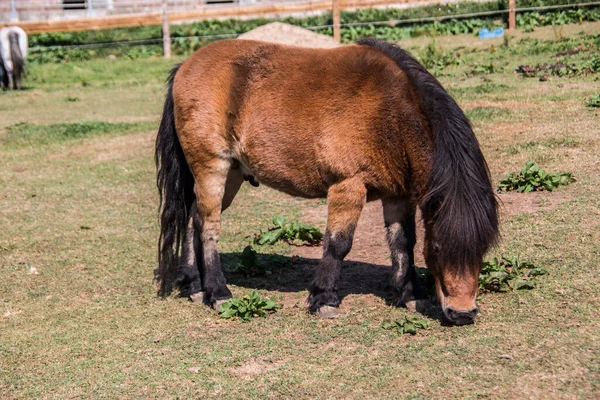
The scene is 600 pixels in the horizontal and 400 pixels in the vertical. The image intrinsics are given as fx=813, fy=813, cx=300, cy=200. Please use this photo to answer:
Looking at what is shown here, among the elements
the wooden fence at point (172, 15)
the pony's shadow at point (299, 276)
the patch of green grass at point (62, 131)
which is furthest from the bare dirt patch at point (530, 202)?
the wooden fence at point (172, 15)

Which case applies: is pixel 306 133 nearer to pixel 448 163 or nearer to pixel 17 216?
pixel 448 163

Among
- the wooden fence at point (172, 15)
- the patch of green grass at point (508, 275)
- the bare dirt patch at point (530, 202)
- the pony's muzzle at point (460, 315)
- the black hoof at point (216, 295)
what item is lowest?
the black hoof at point (216, 295)

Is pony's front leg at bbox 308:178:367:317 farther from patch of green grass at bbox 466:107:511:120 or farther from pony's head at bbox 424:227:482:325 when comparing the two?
patch of green grass at bbox 466:107:511:120

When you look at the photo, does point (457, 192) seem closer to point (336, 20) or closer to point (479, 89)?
point (479, 89)

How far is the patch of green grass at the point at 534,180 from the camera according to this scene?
870 centimetres

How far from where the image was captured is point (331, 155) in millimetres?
6188

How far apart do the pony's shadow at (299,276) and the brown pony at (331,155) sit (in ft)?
1.56

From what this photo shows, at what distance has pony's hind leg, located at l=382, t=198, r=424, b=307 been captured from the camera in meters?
6.27

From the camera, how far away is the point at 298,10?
2303cm

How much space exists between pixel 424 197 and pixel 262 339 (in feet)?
5.03

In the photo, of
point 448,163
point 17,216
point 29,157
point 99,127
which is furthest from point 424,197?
point 99,127

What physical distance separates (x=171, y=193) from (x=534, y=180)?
4007 millimetres

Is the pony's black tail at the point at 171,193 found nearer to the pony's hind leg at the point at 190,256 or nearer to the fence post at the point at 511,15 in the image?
the pony's hind leg at the point at 190,256

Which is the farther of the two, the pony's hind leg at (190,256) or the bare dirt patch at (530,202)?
the bare dirt patch at (530,202)
